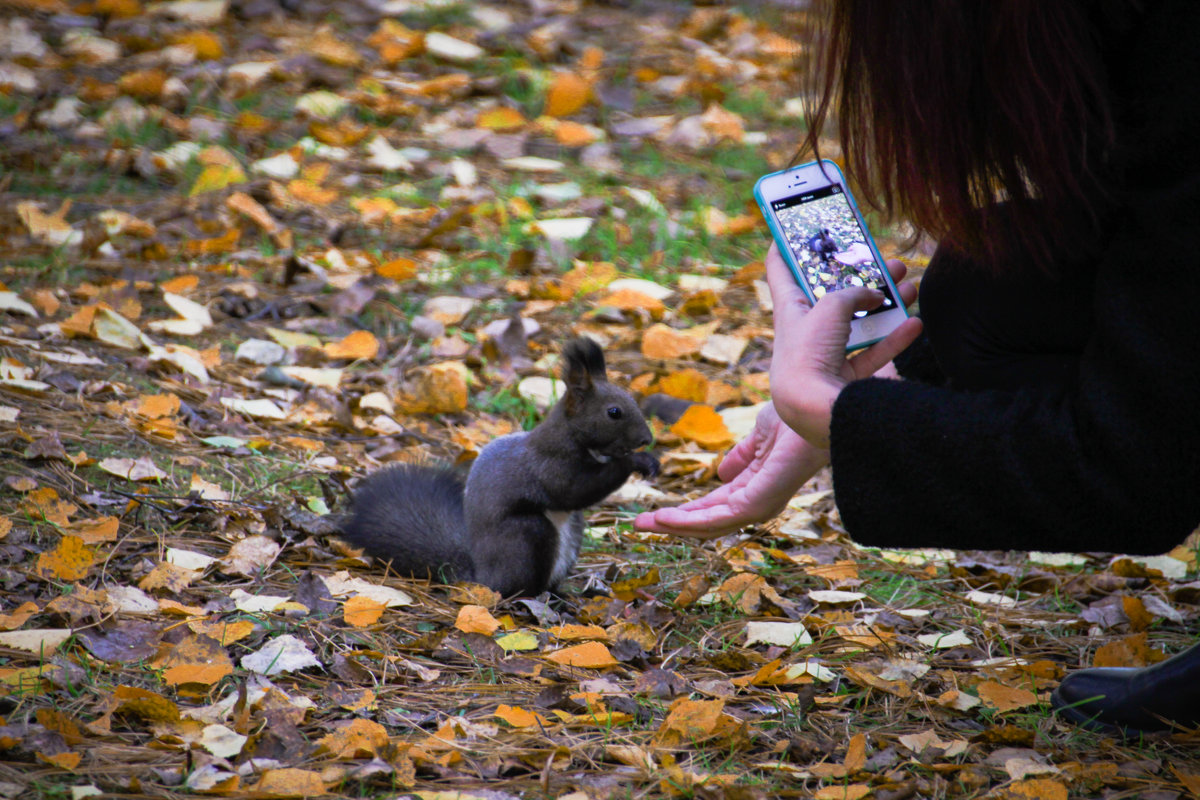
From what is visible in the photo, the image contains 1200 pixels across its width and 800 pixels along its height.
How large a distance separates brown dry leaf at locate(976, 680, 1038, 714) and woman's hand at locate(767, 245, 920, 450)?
0.52 m

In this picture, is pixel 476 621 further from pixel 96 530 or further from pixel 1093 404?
pixel 1093 404

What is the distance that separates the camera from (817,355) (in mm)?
1700

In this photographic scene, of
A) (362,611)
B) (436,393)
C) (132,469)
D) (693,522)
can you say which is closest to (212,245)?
(436,393)

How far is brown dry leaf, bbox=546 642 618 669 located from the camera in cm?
191

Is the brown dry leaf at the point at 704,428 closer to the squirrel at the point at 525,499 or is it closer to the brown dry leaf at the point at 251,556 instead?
the squirrel at the point at 525,499

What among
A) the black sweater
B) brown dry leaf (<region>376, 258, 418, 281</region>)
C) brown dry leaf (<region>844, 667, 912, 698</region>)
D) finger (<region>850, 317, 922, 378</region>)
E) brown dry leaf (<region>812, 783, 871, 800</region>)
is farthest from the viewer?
brown dry leaf (<region>376, 258, 418, 281</region>)

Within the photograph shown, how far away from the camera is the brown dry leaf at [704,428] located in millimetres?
2932

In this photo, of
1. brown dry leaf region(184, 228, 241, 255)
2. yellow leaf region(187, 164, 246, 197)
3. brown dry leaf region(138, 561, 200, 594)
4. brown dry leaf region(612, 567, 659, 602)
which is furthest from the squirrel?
yellow leaf region(187, 164, 246, 197)

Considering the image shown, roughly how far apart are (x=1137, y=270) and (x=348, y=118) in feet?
13.3

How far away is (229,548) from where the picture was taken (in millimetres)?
2242

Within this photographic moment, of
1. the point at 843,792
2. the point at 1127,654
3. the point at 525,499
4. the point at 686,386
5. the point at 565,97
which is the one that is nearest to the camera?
the point at 843,792

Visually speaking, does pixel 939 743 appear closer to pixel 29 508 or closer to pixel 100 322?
pixel 29 508

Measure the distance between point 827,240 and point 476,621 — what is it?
0.90m

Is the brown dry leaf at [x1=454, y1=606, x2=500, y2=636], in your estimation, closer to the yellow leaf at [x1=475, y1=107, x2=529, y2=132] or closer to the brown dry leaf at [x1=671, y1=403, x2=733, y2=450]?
the brown dry leaf at [x1=671, y1=403, x2=733, y2=450]
